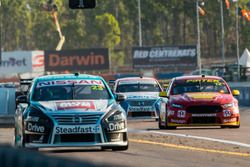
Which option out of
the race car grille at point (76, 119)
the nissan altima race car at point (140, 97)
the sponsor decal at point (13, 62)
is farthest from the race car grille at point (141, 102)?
the sponsor decal at point (13, 62)

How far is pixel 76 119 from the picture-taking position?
45.8ft

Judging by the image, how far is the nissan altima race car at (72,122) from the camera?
1388 centimetres

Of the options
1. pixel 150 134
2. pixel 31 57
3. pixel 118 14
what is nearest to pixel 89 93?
pixel 150 134

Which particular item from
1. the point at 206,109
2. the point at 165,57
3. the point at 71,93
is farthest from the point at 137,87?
the point at 165,57

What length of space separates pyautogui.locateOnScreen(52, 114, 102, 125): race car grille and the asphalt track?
1.56 ft

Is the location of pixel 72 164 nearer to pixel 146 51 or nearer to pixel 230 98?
pixel 230 98

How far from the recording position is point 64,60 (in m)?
89.1

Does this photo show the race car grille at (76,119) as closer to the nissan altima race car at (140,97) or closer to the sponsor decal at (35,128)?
the sponsor decal at (35,128)

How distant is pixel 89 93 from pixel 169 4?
119 m

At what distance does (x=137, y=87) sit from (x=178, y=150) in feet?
44.3

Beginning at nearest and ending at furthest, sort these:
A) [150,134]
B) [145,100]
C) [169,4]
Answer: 1. [150,134]
2. [145,100]
3. [169,4]

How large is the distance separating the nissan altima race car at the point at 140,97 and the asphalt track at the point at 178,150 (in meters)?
5.76

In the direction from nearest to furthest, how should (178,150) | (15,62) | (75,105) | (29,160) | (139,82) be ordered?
1. (29,160)
2. (75,105)
3. (178,150)
4. (139,82)
5. (15,62)

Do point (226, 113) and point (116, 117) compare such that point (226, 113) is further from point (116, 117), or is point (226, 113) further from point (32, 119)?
point (32, 119)
